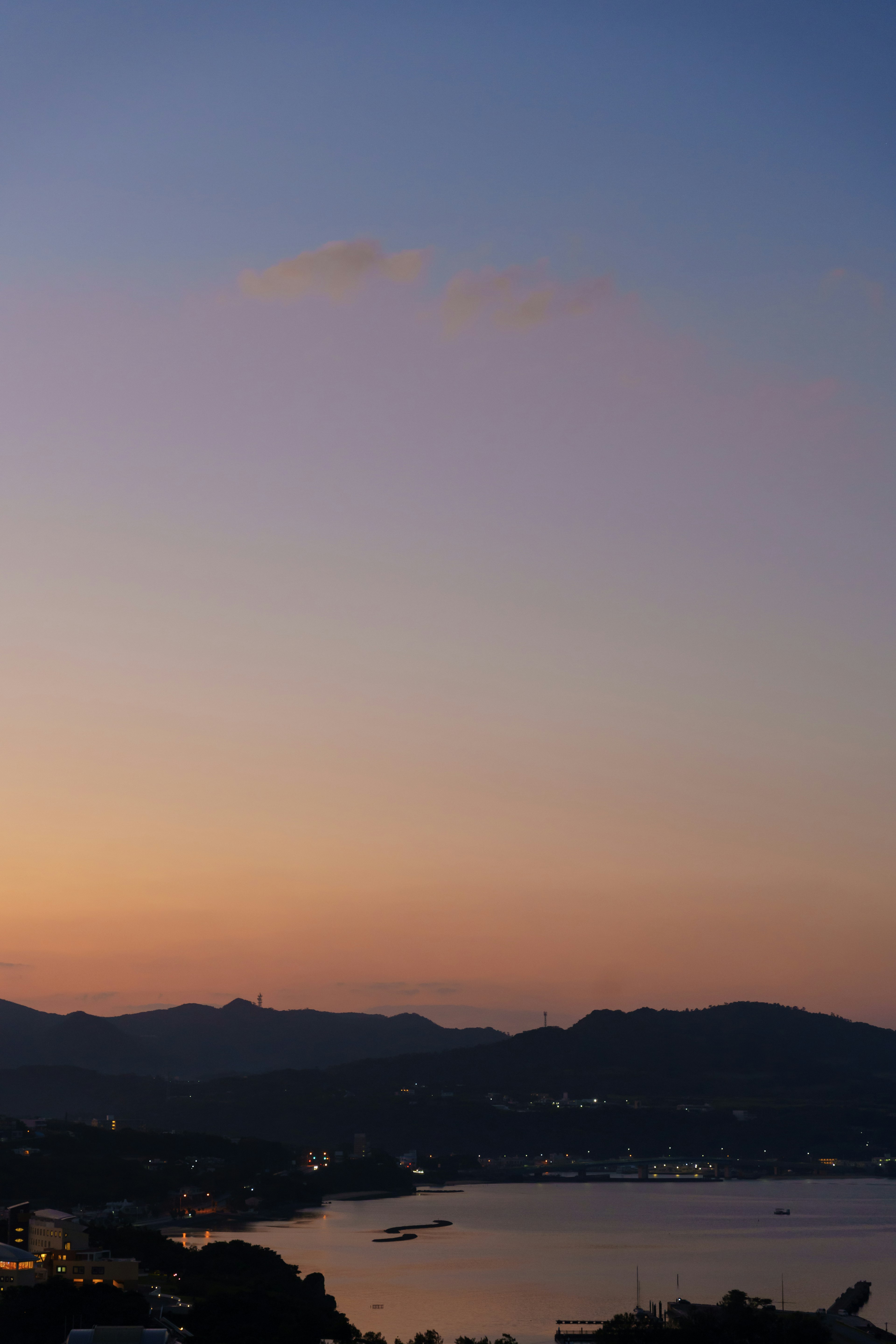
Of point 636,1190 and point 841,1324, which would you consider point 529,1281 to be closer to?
point 841,1324

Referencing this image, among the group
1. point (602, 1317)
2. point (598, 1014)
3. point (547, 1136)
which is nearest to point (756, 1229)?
point (602, 1317)

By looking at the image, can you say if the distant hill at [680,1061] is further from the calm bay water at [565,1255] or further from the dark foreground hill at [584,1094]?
the calm bay water at [565,1255]

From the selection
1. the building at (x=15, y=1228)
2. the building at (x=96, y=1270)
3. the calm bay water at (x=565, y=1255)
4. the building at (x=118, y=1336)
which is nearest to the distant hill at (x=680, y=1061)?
the calm bay water at (x=565, y=1255)

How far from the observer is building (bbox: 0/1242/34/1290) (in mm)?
30328

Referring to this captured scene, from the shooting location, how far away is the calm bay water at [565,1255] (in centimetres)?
3744

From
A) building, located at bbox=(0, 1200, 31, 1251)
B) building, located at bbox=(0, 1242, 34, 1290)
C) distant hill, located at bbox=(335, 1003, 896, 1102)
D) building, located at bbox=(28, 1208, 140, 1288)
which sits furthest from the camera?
distant hill, located at bbox=(335, 1003, 896, 1102)

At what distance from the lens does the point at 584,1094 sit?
144m

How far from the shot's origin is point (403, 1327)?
33.5m

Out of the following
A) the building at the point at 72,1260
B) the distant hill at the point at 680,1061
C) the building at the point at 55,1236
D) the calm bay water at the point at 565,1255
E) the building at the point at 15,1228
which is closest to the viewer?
the building at the point at 72,1260

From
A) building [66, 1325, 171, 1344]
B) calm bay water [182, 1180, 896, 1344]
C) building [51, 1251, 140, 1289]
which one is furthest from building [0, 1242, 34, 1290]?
calm bay water [182, 1180, 896, 1344]

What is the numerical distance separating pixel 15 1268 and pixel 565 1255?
23.8 m

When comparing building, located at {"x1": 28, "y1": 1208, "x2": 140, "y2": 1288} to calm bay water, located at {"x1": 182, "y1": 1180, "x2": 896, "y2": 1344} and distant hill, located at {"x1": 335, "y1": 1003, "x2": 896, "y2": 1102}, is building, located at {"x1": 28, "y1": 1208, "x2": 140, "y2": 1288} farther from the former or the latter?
distant hill, located at {"x1": 335, "y1": 1003, "x2": 896, "y2": 1102}

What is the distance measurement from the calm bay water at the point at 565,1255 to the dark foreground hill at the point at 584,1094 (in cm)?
3761

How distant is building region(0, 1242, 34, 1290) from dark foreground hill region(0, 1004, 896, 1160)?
75.3 metres
